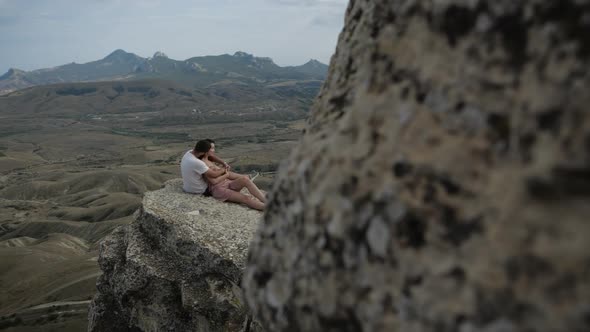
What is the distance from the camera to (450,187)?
2.85 metres

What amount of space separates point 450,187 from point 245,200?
13.3 metres

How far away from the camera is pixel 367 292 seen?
10.1ft

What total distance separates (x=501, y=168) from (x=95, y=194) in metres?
A: 141

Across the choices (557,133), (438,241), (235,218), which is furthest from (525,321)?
(235,218)

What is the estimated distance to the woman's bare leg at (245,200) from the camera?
15672mm

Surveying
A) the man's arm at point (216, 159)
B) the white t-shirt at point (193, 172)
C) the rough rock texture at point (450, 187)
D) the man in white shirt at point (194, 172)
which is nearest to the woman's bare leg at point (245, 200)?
the man in white shirt at point (194, 172)

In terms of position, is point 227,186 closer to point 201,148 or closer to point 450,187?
point 201,148

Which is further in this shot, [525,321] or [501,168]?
[501,168]

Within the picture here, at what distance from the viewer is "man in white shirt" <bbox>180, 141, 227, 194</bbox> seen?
1566cm

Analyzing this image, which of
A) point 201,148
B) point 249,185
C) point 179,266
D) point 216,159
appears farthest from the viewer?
point 216,159

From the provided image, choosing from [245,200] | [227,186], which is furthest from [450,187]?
[227,186]

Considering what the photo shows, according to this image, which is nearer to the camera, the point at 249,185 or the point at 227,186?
the point at 249,185

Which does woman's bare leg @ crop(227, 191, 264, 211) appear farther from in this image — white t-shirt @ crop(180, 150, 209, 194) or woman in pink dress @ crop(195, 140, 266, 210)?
white t-shirt @ crop(180, 150, 209, 194)

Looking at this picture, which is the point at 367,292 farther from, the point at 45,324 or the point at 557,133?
the point at 45,324
